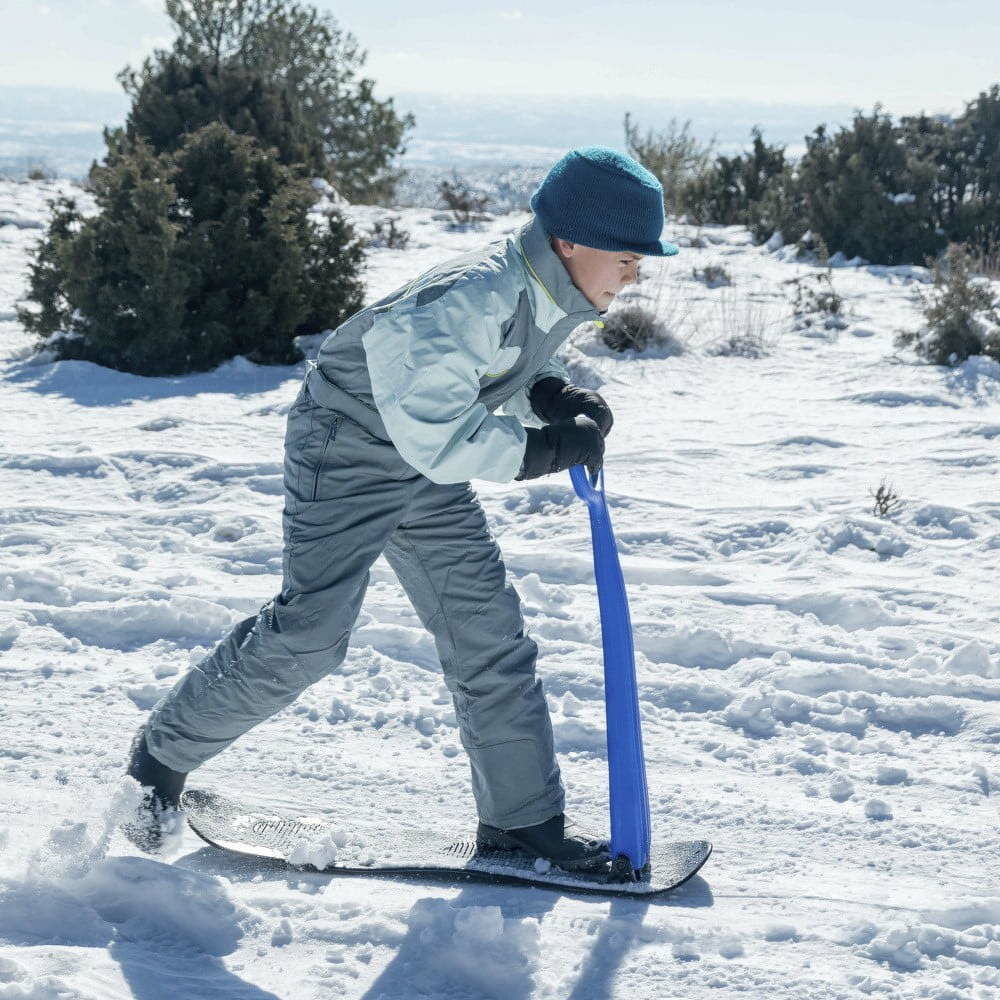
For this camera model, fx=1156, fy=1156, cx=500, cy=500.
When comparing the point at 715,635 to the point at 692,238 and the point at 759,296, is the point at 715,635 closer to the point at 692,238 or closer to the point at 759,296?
the point at 759,296

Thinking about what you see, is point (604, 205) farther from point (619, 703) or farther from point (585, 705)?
point (585, 705)

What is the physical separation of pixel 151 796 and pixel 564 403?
1.20m

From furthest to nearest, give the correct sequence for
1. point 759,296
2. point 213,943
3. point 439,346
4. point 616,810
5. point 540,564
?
point 759,296 < point 540,564 < point 616,810 < point 213,943 < point 439,346

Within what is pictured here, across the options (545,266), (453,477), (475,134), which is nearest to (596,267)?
(545,266)

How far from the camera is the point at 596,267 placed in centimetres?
217

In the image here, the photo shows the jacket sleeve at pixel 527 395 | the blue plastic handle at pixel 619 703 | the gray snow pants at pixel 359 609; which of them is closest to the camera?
the gray snow pants at pixel 359 609

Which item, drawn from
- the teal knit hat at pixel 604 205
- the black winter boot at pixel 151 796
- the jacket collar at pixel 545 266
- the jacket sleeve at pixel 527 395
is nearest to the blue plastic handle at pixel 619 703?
the jacket sleeve at pixel 527 395

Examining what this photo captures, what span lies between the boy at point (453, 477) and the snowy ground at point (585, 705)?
9.0 inches

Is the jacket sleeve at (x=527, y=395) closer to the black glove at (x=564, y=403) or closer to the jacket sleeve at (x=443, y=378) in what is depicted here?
the black glove at (x=564, y=403)

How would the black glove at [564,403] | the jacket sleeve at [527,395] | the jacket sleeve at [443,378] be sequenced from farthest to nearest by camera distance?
1. the jacket sleeve at [527,395]
2. the black glove at [564,403]
3. the jacket sleeve at [443,378]

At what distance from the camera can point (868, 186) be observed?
33.9ft

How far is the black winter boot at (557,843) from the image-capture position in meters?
2.37

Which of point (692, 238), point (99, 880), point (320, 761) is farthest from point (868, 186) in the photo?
point (99, 880)

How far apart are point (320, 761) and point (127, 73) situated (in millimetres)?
11055
